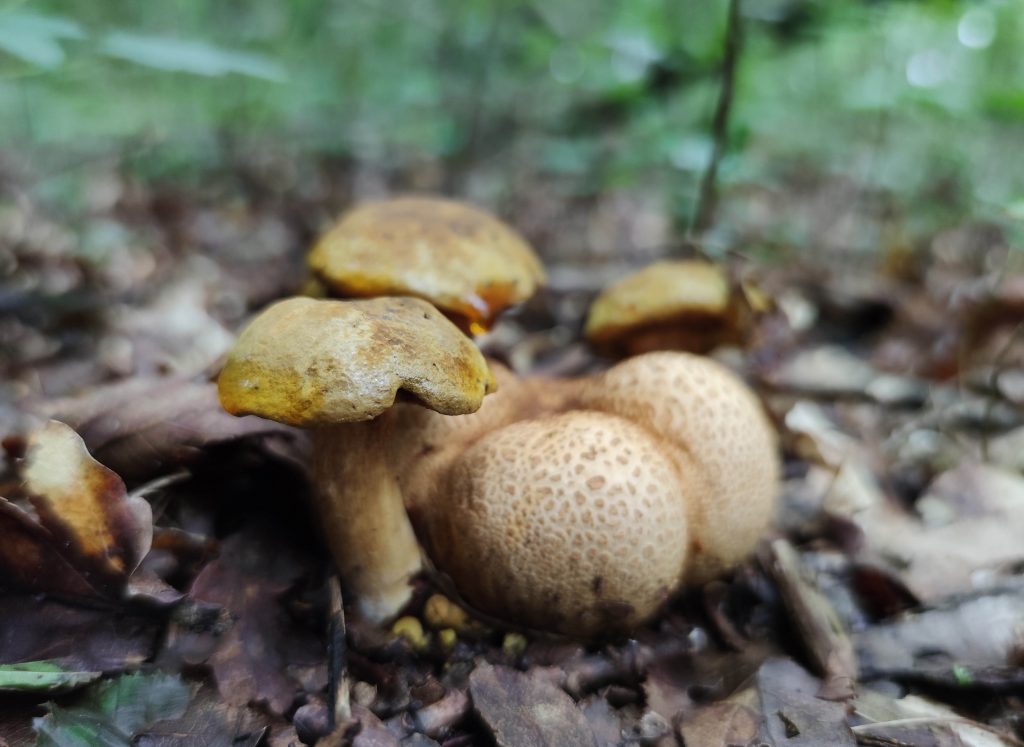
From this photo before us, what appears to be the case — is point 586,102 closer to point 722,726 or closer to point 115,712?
point 722,726

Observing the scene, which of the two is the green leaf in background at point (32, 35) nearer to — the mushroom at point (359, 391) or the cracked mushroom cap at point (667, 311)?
the mushroom at point (359, 391)

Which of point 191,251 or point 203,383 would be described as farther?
point 191,251

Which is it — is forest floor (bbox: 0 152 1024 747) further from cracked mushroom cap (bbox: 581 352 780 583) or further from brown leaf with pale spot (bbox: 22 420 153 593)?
cracked mushroom cap (bbox: 581 352 780 583)

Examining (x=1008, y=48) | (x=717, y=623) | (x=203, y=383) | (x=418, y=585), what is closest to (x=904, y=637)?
(x=717, y=623)

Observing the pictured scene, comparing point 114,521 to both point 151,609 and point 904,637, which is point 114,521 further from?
point 904,637

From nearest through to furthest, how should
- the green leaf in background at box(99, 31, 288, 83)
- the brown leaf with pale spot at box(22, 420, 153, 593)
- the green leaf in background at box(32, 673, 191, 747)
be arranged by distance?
the green leaf in background at box(32, 673, 191, 747), the brown leaf with pale spot at box(22, 420, 153, 593), the green leaf in background at box(99, 31, 288, 83)

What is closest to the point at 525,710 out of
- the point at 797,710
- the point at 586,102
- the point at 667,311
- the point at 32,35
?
the point at 797,710

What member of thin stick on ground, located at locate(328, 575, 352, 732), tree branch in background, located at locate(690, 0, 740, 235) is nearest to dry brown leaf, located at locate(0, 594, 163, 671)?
thin stick on ground, located at locate(328, 575, 352, 732)

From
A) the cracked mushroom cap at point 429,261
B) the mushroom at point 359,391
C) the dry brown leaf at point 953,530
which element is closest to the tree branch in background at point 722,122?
the cracked mushroom cap at point 429,261
